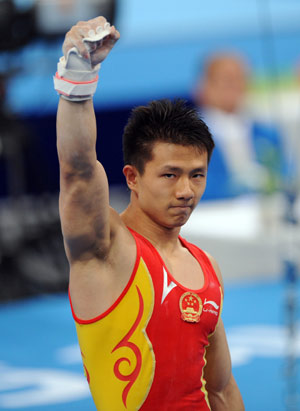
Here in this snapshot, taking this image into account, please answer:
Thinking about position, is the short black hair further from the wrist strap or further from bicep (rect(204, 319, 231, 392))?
bicep (rect(204, 319, 231, 392))

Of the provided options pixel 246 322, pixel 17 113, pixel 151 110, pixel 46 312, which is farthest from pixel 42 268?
pixel 151 110

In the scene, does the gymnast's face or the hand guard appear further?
the gymnast's face

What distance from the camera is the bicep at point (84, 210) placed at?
86.9 inches

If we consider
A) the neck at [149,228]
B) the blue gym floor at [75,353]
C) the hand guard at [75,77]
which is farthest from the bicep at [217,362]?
the blue gym floor at [75,353]

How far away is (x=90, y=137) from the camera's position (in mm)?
2160

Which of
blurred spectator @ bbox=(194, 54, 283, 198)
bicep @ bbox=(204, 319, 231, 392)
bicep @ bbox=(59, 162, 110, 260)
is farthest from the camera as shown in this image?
blurred spectator @ bbox=(194, 54, 283, 198)

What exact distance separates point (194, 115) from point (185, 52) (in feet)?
33.2

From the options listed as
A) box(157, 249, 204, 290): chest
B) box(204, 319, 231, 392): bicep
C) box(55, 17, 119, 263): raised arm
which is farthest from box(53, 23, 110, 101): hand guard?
box(204, 319, 231, 392): bicep

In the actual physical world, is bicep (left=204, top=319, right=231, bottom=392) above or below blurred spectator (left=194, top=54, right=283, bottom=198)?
below

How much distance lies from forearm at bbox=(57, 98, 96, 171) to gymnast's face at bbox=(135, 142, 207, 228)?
0.30 metres

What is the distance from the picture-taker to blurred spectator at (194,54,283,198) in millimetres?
8625

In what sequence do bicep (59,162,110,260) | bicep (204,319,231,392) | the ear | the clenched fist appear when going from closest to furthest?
the clenched fist < bicep (59,162,110,260) < the ear < bicep (204,319,231,392)

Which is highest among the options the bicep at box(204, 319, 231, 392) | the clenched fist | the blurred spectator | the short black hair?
the blurred spectator

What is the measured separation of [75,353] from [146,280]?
359cm
